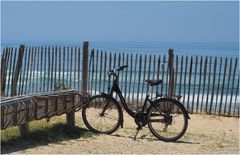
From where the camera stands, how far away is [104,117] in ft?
27.7

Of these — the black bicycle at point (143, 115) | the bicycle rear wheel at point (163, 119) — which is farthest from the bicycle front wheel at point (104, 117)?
the bicycle rear wheel at point (163, 119)

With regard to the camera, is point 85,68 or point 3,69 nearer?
point 85,68

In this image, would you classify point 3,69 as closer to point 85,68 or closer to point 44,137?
point 85,68

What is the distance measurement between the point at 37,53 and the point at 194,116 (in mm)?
4737

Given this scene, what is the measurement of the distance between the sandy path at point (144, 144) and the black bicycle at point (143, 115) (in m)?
0.19

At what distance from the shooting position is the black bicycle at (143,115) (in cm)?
781

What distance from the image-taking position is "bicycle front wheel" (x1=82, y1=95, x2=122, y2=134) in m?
8.20

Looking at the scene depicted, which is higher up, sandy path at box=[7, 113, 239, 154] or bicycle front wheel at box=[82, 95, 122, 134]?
bicycle front wheel at box=[82, 95, 122, 134]

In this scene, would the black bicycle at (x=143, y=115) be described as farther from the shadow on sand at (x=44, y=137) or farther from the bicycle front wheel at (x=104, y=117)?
the shadow on sand at (x=44, y=137)

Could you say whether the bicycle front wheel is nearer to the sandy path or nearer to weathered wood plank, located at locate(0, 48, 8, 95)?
the sandy path

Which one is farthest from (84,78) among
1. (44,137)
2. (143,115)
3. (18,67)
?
(44,137)

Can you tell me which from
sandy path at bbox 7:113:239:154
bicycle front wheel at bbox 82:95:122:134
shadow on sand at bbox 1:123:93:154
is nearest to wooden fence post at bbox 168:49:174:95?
sandy path at bbox 7:113:239:154

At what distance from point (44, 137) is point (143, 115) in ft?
6.06

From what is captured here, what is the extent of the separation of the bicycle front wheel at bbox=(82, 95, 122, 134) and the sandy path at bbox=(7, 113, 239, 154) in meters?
0.19
